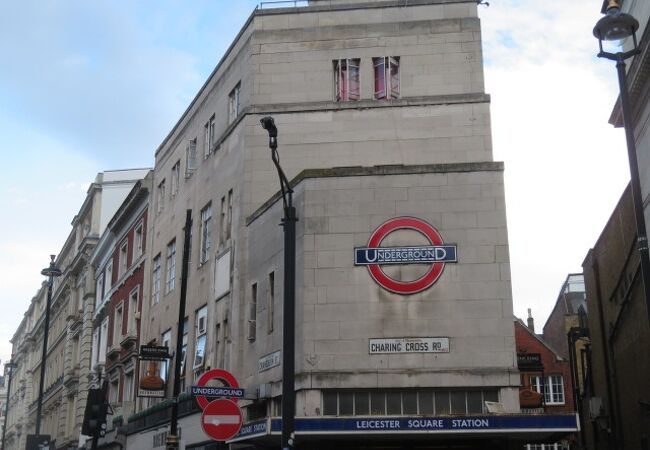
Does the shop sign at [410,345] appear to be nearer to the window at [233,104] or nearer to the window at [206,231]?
the window at [206,231]

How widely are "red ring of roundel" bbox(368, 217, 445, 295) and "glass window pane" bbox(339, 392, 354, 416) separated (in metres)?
2.66

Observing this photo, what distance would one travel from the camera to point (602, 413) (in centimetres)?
2972

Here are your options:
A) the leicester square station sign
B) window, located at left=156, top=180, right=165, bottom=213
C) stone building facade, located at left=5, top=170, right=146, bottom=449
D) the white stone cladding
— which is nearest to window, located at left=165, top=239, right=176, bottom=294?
the white stone cladding

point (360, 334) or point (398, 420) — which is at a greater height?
point (360, 334)

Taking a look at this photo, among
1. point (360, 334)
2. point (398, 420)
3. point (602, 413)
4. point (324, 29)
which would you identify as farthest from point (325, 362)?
point (602, 413)

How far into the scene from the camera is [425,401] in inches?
771

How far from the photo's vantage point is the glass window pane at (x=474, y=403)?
1941cm

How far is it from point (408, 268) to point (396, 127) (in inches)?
237

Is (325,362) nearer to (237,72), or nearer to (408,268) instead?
(408,268)

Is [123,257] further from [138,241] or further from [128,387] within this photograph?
[128,387]

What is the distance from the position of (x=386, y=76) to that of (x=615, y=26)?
40.8ft

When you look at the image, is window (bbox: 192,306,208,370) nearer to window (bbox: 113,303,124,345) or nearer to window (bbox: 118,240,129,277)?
window (bbox: 113,303,124,345)

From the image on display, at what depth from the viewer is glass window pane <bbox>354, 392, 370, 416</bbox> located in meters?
19.6

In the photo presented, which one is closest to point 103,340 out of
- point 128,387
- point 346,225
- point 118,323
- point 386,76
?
point 118,323
